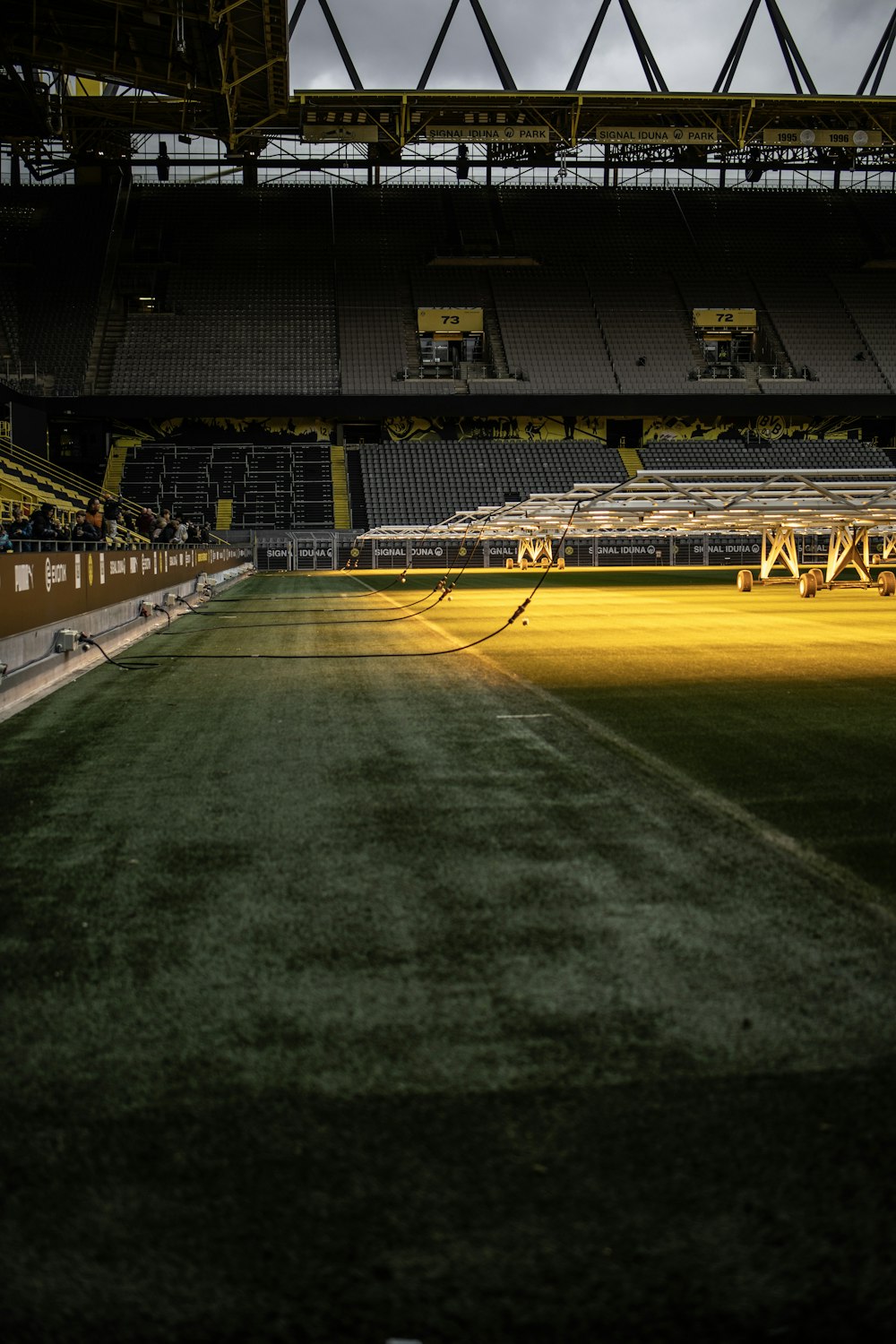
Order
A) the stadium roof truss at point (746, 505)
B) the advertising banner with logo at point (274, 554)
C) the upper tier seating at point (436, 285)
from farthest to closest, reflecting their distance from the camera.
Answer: the upper tier seating at point (436, 285)
the advertising banner with logo at point (274, 554)
the stadium roof truss at point (746, 505)

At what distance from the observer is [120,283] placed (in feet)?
179

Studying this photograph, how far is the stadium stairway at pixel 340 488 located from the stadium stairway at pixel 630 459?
1326cm

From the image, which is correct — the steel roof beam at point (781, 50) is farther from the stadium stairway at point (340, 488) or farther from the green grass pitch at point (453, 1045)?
the green grass pitch at point (453, 1045)

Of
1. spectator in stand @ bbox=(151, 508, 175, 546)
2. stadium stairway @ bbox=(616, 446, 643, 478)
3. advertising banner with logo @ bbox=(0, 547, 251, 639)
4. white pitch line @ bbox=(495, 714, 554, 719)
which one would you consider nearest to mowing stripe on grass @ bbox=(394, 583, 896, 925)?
white pitch line @ bbox=(495, 714, 554, 719)

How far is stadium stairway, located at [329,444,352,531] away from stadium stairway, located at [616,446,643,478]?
13.3m

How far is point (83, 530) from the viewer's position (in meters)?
18.4

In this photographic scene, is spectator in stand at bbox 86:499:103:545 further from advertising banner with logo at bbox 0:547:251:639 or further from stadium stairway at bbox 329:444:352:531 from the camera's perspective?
stadium stairway at bbox 329:444:352:531

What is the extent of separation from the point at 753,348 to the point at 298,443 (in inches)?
935

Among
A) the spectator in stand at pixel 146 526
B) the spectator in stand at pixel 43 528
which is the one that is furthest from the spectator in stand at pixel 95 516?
the spectator in stand at pixel 146 526

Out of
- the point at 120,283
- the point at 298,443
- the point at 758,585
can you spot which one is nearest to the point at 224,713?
the point at 758,585

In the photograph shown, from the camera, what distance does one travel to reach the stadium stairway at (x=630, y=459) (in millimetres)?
53500

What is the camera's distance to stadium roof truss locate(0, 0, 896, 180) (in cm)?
3052

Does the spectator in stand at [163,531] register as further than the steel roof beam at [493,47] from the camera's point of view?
No

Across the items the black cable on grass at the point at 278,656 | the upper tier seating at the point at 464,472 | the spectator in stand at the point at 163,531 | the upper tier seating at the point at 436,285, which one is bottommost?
the black cable on grass at the point at 278,656
